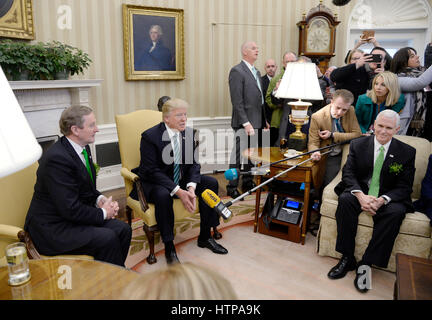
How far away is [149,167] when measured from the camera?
2.79m

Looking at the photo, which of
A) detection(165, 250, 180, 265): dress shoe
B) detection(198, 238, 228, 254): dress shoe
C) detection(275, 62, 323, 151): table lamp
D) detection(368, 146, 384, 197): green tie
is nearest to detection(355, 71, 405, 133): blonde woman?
detection(275, 62, 323, 151): table lamp

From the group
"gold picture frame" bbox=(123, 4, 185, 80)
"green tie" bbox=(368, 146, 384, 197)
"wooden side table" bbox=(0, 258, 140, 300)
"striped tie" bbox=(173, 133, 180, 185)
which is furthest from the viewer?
"gold picture frame" bbox=(123, 4, 185, 80)

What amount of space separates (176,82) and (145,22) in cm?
87

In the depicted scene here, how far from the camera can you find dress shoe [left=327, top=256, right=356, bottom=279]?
103 inches

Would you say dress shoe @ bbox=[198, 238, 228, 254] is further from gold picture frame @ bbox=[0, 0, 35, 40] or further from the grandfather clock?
the grandfather clock

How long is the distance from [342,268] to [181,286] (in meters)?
2.31

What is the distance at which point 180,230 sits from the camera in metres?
3.38

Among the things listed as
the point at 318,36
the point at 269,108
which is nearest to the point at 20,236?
the point at 269,108

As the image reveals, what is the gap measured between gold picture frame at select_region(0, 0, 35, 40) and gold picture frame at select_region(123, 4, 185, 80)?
108 centimetres

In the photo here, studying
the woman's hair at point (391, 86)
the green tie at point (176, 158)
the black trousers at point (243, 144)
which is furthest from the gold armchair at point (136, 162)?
the woman's hair at point (391, 86)

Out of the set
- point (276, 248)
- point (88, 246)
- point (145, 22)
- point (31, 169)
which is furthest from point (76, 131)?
point (145, 22)

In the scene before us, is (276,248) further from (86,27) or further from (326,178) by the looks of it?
(86,27)

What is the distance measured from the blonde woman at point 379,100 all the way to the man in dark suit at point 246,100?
113 centimetres

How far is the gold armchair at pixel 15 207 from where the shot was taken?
186cm
